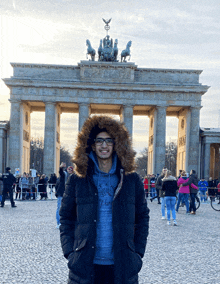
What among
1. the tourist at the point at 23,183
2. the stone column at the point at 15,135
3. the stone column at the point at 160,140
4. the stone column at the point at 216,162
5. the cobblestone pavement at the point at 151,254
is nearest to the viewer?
the cobblestone pavement at the point at 151,254

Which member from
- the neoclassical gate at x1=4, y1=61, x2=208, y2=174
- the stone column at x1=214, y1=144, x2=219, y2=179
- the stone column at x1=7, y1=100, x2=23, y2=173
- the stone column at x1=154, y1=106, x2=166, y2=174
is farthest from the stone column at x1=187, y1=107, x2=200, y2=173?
the stone column at x1=7, y1=100, x2=23, y2=173

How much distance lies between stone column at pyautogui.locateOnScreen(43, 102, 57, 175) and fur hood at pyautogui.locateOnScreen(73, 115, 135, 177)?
47.8 metres

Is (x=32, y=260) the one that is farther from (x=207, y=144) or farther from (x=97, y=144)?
(x=207, y=144)

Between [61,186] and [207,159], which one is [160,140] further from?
[61,186]

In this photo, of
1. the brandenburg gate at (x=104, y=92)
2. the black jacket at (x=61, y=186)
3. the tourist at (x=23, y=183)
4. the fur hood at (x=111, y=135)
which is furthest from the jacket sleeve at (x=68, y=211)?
the brandenburg gate at (x=104, y=92)

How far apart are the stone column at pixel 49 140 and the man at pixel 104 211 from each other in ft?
157

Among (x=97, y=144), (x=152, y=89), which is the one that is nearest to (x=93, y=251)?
(x=97, y=144)

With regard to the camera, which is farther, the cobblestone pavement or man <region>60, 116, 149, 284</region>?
the cobblestone pavement

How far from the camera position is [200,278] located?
6.66 metres

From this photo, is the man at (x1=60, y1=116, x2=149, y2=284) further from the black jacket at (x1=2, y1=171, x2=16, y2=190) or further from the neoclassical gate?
the neoclassical gate

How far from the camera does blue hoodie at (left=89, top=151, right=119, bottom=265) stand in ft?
11.3

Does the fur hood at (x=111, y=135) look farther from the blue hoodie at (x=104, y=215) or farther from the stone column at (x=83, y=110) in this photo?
the stone column at (x=83, y=110)

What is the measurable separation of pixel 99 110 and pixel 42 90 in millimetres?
10306

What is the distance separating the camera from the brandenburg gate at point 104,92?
50.7 m
